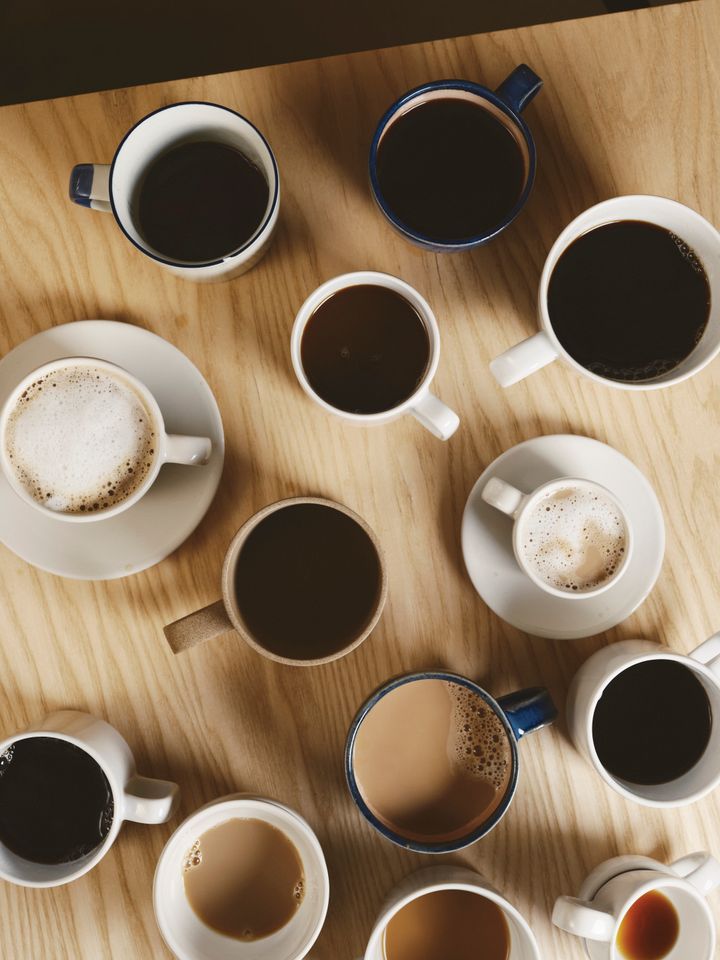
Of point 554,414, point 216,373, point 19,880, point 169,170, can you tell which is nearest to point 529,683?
point 554,414

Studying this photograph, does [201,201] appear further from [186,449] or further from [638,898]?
[638,898]

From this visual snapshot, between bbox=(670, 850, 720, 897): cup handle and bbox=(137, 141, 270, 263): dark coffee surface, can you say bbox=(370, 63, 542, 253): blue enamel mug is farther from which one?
bbox=(670, 850, 720, 897): cup handle

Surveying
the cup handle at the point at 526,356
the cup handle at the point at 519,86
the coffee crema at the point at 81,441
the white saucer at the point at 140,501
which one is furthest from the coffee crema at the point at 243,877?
the cup handle at the point at 519,86

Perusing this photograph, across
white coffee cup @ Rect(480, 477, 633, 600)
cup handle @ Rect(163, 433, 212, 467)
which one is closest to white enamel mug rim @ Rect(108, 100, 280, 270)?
cup handle @ Rect(163, 433, 212, 467)

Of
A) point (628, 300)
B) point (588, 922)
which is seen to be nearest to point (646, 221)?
point (628, 300)

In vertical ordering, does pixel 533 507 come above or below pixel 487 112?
below

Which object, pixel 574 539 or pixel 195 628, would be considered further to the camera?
pixel 574 539
